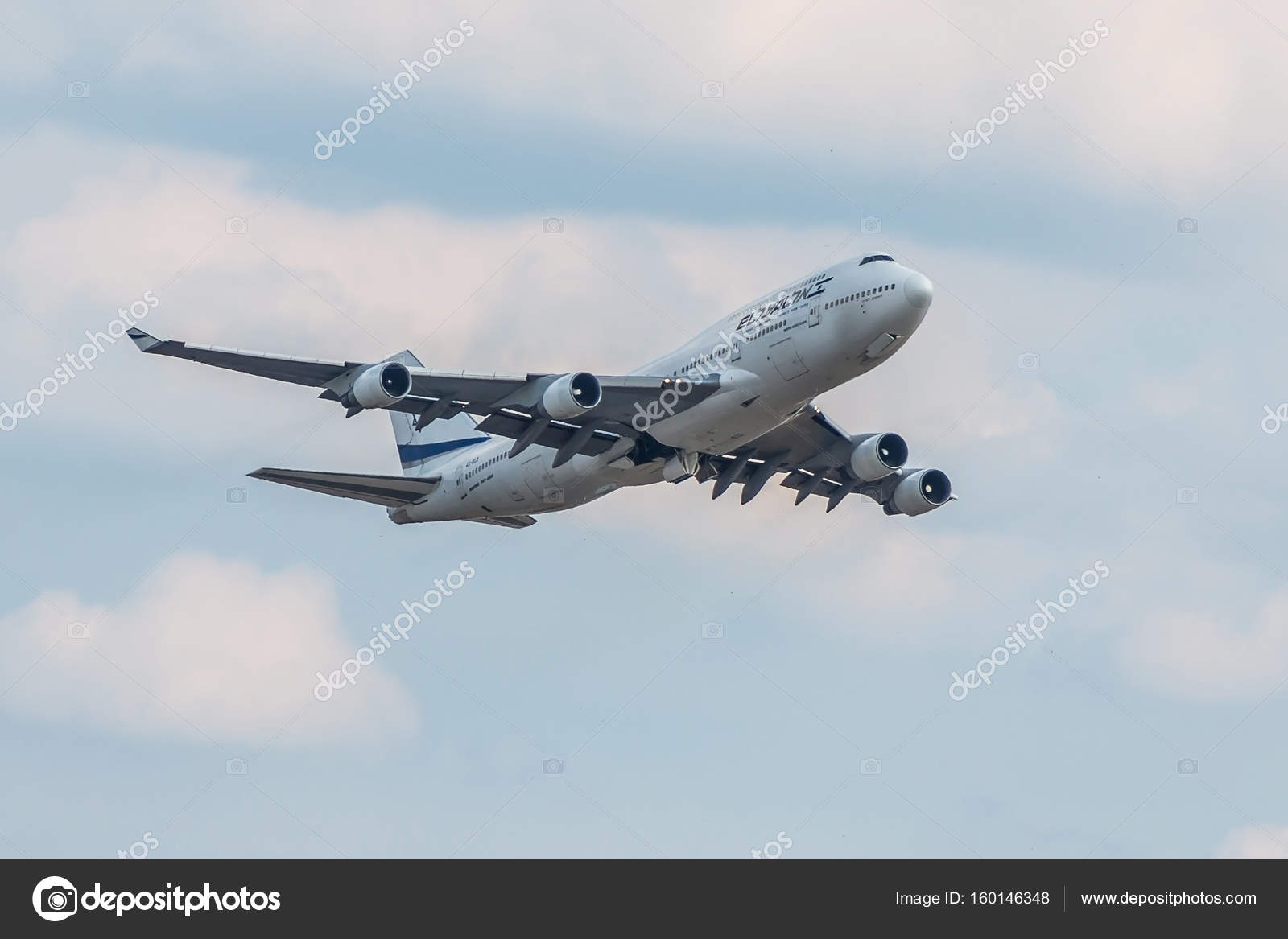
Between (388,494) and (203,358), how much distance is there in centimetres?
1732

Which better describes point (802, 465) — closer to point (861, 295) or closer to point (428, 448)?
point (861, 295)

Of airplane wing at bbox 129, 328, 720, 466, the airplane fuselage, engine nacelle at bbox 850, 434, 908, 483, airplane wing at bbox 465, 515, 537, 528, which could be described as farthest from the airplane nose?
airplane wing at bbox 465, 515, 537, 528

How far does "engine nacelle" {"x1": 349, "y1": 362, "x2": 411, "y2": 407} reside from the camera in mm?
68750

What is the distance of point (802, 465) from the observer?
8488 centimetres

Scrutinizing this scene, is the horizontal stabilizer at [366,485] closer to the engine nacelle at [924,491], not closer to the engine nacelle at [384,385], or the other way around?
the engine nacelle at [384,385]

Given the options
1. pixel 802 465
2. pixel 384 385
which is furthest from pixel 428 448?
pixel 384 385

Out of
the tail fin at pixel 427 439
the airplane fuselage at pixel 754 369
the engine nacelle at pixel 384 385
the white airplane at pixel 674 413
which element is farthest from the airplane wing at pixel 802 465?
the engine nacelle at pixel 384 385

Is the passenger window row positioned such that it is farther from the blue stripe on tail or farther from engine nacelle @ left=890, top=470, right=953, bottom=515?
the blue stripe on tail

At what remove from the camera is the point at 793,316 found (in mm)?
71000

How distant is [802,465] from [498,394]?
1694cm

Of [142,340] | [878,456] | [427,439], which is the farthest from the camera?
[427,439]

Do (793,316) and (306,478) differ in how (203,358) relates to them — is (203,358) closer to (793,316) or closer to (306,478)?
(306,478)
